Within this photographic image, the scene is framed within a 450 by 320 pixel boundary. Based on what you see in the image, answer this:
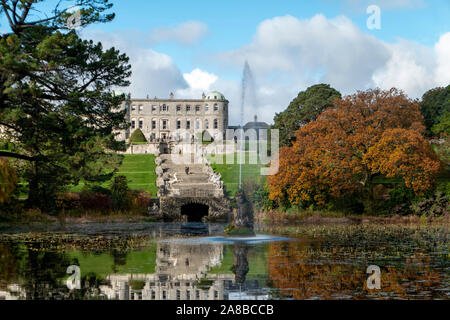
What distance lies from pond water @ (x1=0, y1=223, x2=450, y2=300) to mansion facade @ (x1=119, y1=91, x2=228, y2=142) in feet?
316

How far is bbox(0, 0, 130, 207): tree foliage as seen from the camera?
79.7ft

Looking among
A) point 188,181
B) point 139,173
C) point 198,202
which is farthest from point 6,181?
point 139,173

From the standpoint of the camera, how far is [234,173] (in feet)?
186

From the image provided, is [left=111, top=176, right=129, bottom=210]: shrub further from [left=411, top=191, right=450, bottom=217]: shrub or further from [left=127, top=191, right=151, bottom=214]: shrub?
[left=411, top=191, right=450, bottom=217]: shrub

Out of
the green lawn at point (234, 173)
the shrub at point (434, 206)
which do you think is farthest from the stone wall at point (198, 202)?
the shrub at point (434, 206)

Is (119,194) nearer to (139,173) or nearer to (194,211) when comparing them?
(194,211)

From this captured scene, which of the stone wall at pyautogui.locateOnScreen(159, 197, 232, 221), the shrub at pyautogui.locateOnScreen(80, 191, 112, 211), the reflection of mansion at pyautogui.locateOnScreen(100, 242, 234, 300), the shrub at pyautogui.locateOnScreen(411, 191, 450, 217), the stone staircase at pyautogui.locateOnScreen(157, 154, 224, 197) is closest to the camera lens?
the reflection of mansion at pyautogui.locateOnScreen(100, 242, 234, 300)

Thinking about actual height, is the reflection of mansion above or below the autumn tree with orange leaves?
below

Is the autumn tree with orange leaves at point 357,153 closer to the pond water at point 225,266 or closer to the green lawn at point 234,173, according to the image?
the green lawn at point 234,173

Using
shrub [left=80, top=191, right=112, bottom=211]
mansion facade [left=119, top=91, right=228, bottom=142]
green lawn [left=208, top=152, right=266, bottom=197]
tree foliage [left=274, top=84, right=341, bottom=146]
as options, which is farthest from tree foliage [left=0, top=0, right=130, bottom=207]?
mansion facade [left=119, top=91, right=228, bottom=142]

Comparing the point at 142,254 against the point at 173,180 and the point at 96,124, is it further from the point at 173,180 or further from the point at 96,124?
the point at 173,180

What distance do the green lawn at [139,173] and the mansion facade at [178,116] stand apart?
55082 millimetres

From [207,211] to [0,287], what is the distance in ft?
105

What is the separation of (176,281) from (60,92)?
14913 mm
